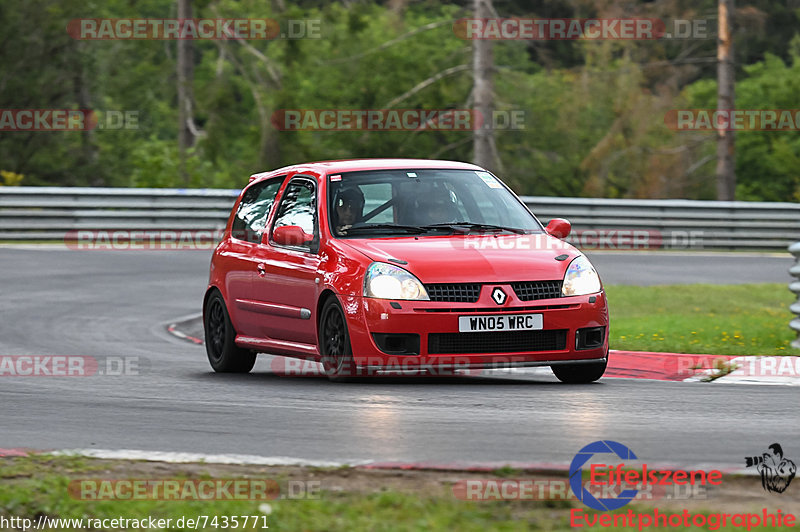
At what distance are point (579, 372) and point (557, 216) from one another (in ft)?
53.7

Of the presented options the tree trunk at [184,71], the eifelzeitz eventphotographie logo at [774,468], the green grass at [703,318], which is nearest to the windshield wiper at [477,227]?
A: the green grass at [703,318]

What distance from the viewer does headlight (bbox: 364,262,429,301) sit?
10016mm

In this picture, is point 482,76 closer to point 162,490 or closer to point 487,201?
point 487,201

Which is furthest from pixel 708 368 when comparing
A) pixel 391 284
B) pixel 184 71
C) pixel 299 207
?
pixel 184 71

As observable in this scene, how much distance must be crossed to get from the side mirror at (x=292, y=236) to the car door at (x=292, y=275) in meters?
0.09

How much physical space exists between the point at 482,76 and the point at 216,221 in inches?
314

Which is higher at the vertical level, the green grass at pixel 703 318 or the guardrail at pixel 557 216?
the guardrail at pixel 557 216

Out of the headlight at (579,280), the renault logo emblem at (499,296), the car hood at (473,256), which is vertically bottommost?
the renault logo emblem at (499,296)

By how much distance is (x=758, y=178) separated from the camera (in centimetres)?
4791

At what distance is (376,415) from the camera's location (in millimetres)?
8633

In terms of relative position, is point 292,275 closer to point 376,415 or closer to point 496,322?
point 496,322

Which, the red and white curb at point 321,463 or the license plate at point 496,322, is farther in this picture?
the license plate at point 496,322

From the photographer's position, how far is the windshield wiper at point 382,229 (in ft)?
35.8

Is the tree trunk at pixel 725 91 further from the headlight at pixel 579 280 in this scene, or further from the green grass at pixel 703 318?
the headlight at pixel 579 280
